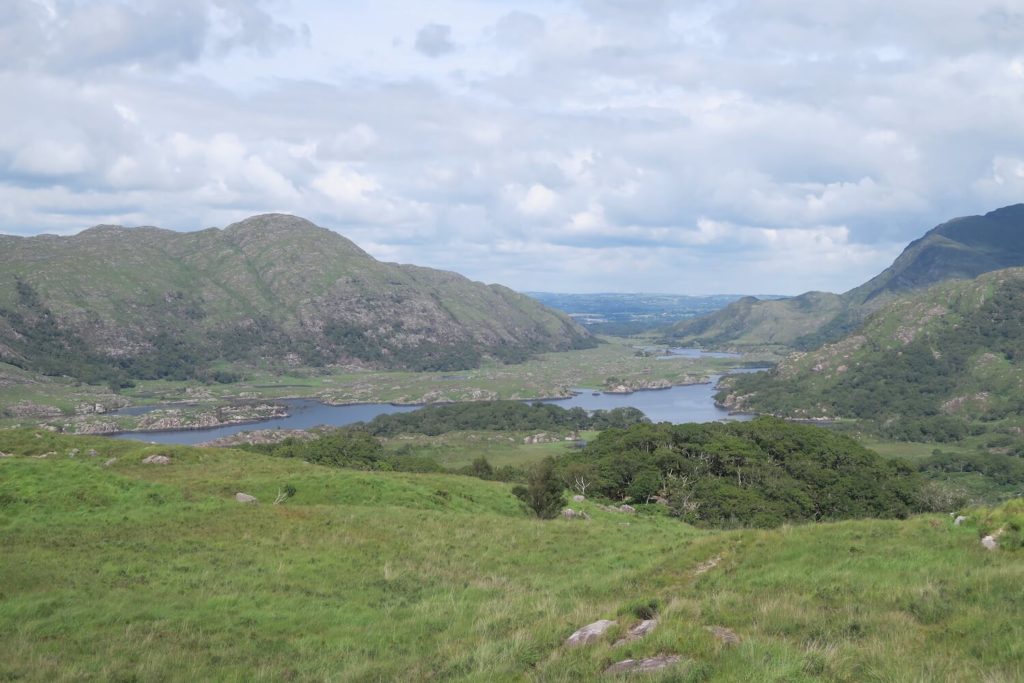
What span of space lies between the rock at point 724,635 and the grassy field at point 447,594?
297 mm

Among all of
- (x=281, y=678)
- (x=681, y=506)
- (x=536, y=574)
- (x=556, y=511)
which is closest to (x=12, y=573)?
(x=281, y=678)

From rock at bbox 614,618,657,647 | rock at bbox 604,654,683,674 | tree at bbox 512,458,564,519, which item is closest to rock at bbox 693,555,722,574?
rock at bbox 614,618,657,647

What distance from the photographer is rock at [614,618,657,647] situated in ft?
50.4

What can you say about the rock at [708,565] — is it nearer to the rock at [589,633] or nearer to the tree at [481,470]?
the rock at [589,633]

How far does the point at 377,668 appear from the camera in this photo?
16.2 meters

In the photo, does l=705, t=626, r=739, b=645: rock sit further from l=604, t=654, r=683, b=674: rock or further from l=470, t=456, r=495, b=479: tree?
l=470, t=456, r=495, b=479: tree

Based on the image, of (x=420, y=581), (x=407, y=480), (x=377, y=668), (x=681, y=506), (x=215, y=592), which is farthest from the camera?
(x=681, y=506)

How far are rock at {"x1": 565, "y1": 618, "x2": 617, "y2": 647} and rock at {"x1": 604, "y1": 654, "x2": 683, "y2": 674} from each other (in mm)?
1815

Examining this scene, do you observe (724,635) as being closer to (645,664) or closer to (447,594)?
(645,664)

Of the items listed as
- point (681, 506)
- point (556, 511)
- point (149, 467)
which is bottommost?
point (681, 506)

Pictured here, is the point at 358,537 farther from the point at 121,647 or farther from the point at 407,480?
the point at 407,480

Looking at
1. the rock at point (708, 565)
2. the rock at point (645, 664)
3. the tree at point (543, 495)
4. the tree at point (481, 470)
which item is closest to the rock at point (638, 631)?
the rock at point (645, 664)

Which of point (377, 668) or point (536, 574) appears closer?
point (377, 668)

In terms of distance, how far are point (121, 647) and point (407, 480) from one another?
3698cm
